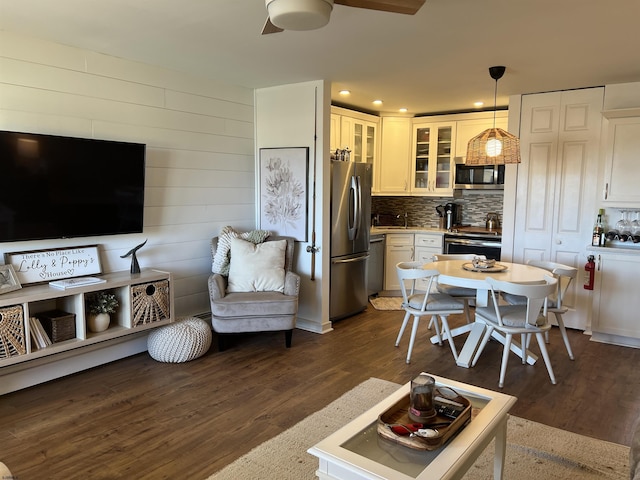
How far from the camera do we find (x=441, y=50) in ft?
11.1

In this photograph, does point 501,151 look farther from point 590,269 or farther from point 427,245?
point 427,245

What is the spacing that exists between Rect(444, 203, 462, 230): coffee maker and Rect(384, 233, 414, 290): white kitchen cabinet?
616mm

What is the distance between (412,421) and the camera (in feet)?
6.14

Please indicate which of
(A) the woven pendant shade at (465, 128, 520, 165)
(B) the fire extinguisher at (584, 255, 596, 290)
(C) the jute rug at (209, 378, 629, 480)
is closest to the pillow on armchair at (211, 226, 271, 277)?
(C) the jute rug at (209, 378, 629, 480)

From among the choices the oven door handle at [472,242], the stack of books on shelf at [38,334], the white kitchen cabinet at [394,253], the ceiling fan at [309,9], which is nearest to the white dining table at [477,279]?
the oven door handle at [472,242]

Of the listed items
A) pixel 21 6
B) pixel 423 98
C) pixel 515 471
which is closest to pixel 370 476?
pixel 515 471

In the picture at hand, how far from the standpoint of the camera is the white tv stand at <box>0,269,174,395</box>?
9.75 feet

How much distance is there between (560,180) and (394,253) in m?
2.16

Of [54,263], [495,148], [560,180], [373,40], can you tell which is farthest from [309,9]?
[560,180]

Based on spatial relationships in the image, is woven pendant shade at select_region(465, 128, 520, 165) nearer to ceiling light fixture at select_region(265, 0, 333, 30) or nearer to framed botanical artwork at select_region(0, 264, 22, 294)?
ceiling light fixture at select_region(265, 0, 333, 30)

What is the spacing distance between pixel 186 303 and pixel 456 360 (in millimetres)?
2491

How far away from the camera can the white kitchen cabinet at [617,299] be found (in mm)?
4188

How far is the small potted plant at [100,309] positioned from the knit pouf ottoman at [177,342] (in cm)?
44

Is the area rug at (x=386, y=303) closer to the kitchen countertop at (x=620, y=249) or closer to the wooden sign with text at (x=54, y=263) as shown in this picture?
the kitchen countertop at (x=620, y=249)
